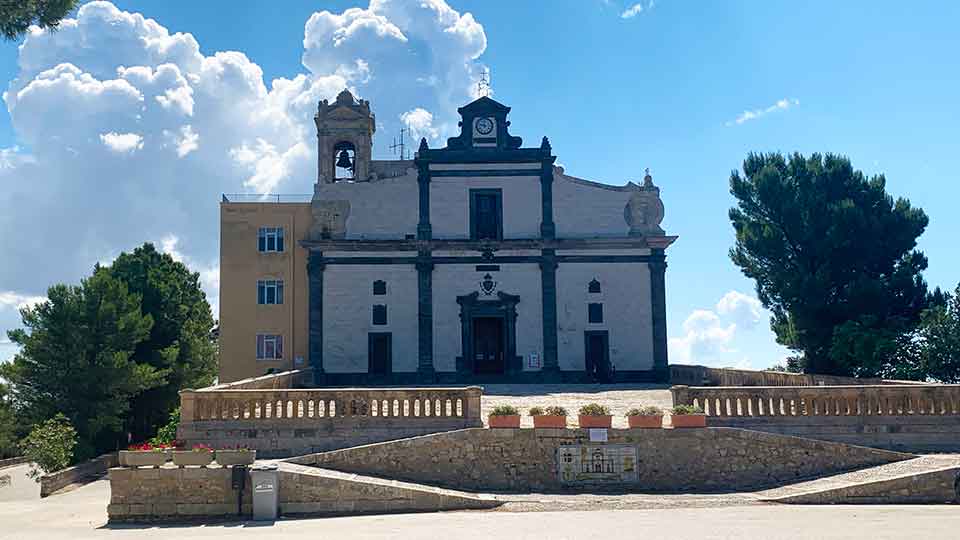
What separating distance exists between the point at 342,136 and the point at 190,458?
78.8ft

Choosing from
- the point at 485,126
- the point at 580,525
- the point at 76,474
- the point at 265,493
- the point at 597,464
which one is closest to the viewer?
the point at 580,525

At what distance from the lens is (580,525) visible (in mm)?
12633

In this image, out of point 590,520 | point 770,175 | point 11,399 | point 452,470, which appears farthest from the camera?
point 770,175

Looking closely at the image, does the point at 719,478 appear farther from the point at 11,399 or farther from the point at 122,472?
the point at 11,399

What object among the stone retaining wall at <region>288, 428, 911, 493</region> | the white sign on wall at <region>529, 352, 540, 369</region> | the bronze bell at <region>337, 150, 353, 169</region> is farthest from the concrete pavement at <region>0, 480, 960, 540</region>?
the bronze bell at <region>337, 150, 353, 169</region>

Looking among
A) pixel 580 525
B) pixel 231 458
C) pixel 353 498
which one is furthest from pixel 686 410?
pixel 231 458

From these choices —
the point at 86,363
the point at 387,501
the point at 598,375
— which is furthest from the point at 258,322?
the point at 387,501

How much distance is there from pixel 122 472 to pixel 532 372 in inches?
811

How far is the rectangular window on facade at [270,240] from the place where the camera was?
33812mm

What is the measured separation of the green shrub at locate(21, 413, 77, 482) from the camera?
75.9ft

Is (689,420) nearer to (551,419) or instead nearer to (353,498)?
(551,419)

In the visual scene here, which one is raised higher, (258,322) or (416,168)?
(416,168)

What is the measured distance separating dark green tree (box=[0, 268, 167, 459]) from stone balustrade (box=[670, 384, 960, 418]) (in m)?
18.5

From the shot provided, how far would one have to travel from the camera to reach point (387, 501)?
14.4m
